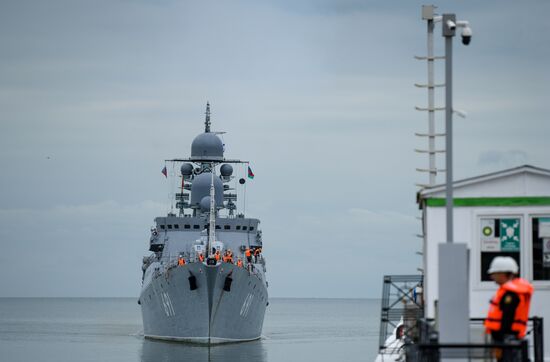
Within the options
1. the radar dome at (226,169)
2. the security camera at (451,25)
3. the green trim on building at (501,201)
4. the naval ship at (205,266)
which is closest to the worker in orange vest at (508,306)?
the security camera at (451,25)

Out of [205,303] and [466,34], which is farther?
[205,303]

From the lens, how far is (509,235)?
21.9m

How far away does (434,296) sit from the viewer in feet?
74.0

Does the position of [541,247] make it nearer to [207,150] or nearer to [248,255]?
[248,255]

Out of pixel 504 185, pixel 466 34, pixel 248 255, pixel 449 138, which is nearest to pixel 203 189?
pixel 248 255

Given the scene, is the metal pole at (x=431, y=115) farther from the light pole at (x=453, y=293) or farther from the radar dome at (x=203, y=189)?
the radar dome at (x=203, y=189)

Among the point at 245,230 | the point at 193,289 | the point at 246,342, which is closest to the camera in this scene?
the point at 193,289

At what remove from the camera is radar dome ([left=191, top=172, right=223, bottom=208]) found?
78375mm

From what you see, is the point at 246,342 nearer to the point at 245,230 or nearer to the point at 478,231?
the point at 245,230

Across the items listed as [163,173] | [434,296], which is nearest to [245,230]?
[163,173]

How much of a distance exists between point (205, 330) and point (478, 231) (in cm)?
4520

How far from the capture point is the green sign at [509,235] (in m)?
21.8

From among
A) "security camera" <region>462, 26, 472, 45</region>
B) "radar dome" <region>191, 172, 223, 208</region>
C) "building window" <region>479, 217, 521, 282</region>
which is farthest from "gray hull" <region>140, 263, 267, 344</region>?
"security camera" <region>462, 26, 472, 45</region>

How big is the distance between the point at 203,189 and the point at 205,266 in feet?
46.7
